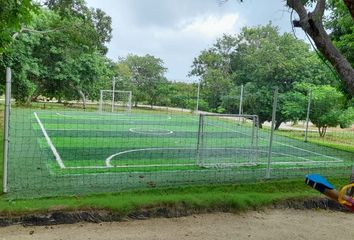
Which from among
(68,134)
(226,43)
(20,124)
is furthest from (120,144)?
(226,43)

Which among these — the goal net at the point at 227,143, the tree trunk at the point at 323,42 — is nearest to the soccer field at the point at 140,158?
the goal net at the point at 227,143

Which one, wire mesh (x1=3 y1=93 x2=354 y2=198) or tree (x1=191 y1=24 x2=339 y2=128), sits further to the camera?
tree (x1=191 y1=24 x2=339 y2=128)

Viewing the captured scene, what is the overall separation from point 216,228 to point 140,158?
461 cm

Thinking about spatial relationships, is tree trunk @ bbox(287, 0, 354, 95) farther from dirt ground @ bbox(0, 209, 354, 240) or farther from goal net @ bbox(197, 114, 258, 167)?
goal net @ bbox(197, 114, 258, 167)

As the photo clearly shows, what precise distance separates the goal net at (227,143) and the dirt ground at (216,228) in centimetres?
290

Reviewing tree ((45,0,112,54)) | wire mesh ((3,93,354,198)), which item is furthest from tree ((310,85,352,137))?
tree ((45,0,112,54))

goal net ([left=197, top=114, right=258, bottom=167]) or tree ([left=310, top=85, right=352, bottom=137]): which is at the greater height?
tree ([left=310, top=85, right=352, bottom=137])

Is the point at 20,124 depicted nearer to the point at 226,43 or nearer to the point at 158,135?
the point at 158,135

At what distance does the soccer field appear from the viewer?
675 centimetres

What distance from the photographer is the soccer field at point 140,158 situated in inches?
266

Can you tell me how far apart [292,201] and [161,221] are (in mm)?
2126

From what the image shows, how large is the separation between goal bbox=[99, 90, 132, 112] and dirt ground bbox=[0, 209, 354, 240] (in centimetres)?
2123

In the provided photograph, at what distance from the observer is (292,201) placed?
19.4ft

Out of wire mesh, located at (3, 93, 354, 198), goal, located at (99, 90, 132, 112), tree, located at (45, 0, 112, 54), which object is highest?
tree, located at (45, 0, 112, 54)
